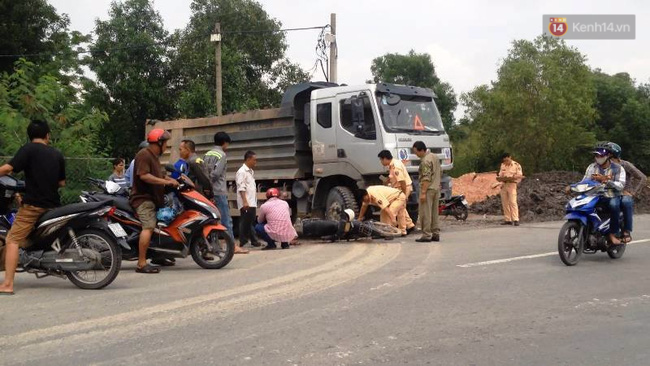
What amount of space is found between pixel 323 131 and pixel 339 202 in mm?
1363

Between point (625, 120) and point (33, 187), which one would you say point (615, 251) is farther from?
point (625, 120)

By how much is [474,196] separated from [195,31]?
16.4m

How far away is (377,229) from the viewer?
35.5 feet

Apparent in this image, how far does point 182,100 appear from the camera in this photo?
83.1 ft

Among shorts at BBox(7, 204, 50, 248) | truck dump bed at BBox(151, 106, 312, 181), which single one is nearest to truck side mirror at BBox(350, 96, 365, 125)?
truck dump bed at BBox(151, 106, 312, 181)

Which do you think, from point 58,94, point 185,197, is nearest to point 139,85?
point 58,94

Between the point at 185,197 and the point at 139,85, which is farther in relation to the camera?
the point at 139,85

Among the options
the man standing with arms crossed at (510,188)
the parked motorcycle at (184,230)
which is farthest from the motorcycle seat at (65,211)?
the man standing with arms crossed at (510,188)

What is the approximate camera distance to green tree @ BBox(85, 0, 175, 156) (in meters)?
26.2

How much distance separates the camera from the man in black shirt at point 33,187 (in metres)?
6.21

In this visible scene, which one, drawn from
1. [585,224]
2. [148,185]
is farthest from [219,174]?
[585,224]

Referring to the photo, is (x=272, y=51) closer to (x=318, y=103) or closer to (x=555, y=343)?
(x=318, y=103)

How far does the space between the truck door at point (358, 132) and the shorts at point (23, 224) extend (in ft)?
20.4

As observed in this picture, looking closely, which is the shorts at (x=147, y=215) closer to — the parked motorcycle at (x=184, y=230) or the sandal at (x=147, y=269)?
the parked motorcycle at (x=184, y=230)
